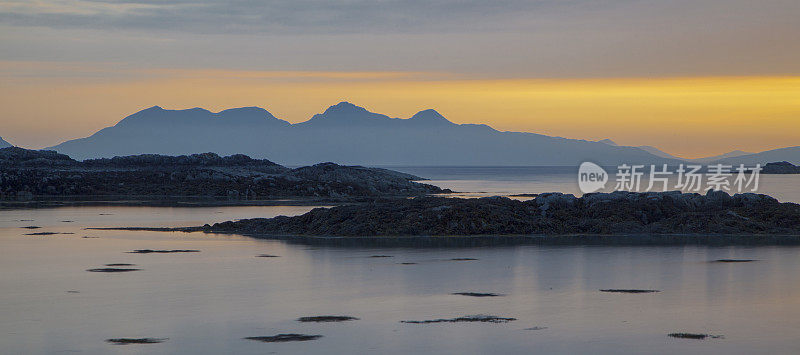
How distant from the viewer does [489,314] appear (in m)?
19.2

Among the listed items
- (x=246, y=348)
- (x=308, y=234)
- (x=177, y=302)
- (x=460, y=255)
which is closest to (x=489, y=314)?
(x=246, y=348)

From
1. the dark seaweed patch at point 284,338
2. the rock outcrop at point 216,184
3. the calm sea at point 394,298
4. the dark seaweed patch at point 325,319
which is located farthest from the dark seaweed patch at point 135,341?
the rock outcrop at point 216,184

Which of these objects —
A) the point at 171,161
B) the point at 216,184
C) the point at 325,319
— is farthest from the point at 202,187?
the point at 325,319

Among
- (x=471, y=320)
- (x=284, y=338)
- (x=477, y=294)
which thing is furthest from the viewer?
(x=477, y=294)

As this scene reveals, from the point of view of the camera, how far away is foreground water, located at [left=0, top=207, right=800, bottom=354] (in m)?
16.5

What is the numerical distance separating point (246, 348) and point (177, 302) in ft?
18.4

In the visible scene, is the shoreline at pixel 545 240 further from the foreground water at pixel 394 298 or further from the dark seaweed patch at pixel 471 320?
the dark seaweed patch at pixel 471 320

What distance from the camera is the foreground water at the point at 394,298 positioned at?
648 inches

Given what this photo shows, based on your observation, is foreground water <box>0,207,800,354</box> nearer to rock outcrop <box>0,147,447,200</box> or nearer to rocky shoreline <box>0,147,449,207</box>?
rocky shoreline <box>0,147,449,207</box>

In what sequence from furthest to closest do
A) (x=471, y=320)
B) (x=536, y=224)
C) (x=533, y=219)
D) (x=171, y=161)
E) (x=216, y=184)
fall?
(x=171, y=161), (x=216, y=184), (x=533, y=219), (x=536, y=224), (x=471, y=320)

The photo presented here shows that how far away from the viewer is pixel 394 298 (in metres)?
21.6

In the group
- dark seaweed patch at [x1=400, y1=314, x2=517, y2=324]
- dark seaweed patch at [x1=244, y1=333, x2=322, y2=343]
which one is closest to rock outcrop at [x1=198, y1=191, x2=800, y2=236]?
dark seaweed patch at [x1=400, y1=314, x2=517, y2=324]

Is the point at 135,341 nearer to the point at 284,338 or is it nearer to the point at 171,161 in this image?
the point at 284,338

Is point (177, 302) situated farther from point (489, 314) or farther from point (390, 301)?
point (489, 314)
